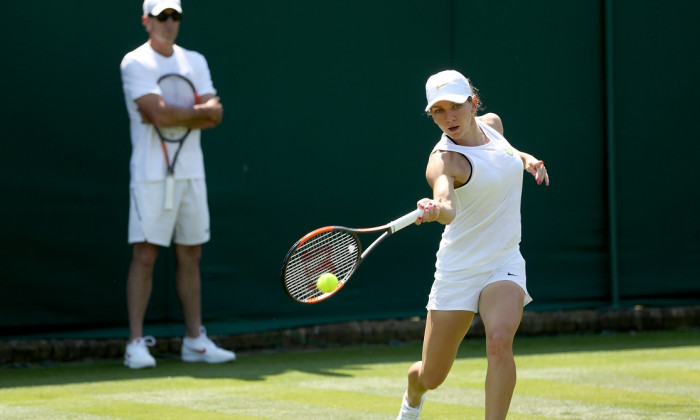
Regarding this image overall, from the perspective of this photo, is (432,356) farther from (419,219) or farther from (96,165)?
(96,165)

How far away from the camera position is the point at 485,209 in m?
5.01

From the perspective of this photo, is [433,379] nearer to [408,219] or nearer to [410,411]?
[410,411]

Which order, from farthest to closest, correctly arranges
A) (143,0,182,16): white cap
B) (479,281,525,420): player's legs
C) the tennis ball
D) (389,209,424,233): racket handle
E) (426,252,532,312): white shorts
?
(143,0,182,16): white cap < (426,252,532,312): white shorts < the tennis ball < (479,281,525,420): player's legs < (389,209,424,233): racket handle

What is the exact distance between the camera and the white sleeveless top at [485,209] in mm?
4953

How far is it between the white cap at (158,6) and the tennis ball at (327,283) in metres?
3.07

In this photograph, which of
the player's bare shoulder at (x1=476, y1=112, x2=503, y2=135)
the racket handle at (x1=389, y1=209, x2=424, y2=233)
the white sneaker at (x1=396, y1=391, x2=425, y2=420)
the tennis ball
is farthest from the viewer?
the player's bare shoulder at (x1=476, y1=112, x2=503, y2=135)

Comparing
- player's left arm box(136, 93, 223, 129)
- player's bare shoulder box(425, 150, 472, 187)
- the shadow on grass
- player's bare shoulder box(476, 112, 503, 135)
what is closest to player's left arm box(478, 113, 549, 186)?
player's bare shoulder box(476, 112, 503, 135)

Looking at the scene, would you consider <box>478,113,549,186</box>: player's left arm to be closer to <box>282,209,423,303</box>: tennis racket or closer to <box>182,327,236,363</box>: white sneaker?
<box>282,209,423,303</box>: tennis racket

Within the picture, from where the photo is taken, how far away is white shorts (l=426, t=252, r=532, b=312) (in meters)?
4.97

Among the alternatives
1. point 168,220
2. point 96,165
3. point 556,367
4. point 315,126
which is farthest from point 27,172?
point 556,367

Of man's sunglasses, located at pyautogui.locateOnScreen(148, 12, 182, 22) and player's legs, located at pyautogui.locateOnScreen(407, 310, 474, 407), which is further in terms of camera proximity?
man's sunglasses, located at pyautogui.locateOnScreen(148, 12, 182, 22)

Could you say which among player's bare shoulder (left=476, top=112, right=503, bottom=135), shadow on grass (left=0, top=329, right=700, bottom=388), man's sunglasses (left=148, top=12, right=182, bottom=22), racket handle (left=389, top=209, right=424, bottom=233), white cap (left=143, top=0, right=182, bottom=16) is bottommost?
shadow on grass (left=0, top=329, right=700, bottom=388)

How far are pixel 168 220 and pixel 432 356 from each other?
2.93m

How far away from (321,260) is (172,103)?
2893 millimetres
